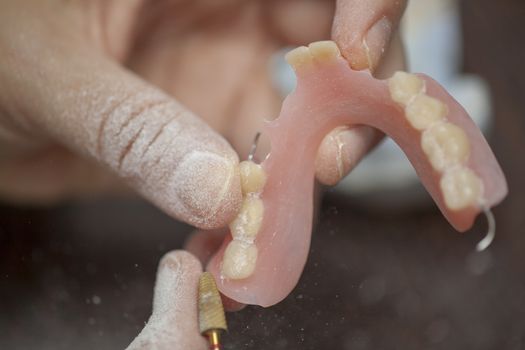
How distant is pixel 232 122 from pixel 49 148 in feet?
0.76

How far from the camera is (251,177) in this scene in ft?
1.70

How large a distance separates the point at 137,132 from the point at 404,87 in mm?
210

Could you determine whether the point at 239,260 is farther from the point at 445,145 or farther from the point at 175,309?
the point at 445,145

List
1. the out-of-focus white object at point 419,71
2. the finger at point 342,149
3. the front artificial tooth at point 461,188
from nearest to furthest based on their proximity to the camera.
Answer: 1. the front artificial tooth at point 461,188
2. the finger at point 342,149
3. the out-of-focus white object at point 419,71

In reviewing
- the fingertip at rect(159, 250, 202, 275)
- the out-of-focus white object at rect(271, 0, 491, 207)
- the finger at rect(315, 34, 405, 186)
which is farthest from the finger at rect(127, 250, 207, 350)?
the out-of-focus white object at rect(271, 0, 491, 207)

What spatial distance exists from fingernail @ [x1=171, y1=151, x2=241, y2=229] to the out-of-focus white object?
0.44 metres

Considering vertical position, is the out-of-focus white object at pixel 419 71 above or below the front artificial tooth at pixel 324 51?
below

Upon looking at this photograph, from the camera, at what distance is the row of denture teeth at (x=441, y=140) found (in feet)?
1.51

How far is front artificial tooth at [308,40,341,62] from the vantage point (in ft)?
1.69

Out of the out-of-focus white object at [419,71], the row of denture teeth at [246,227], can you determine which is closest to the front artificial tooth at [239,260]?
the row of denture teeth at [246,227]

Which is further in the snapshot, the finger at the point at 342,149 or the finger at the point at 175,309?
the finger at the point at 342,149

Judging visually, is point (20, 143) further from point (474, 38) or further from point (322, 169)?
point (474, 38)

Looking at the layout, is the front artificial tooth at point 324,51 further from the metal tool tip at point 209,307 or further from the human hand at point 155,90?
the metal tool tip at point 209,307

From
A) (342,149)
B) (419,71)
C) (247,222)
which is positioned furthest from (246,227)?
(419,71)
